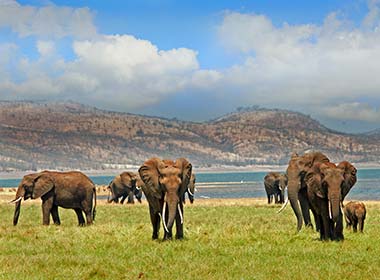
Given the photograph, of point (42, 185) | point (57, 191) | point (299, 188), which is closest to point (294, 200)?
point (299, 188)

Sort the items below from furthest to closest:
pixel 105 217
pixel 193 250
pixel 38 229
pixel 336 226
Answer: pixel 105 217 → pixel 38 229 → pixel 336 226 → pixel 193 250

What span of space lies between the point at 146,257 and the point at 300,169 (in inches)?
288

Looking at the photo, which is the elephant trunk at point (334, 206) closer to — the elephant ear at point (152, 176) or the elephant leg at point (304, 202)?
the elephant leg at point (304, 202)

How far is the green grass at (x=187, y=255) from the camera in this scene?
14.7 metres

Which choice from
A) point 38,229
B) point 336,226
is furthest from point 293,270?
point 38,229

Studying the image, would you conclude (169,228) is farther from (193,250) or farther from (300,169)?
(300,169)

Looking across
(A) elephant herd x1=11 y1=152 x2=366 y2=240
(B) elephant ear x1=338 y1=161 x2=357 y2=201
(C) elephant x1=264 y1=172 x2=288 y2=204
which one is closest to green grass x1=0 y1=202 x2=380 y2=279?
(A) elephant herd x1=11 y1=152 x2=366 y2=240

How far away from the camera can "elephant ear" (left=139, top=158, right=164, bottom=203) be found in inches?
758

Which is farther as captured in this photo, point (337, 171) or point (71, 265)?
point (337, 171)

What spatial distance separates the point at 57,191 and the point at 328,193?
552 inches

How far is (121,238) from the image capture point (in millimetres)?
20516

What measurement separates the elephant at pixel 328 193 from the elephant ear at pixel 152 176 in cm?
454

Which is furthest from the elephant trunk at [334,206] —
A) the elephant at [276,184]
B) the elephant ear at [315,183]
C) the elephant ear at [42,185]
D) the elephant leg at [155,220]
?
the elephant at [276,184]

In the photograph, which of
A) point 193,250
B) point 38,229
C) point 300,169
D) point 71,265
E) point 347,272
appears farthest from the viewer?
point 38,229
